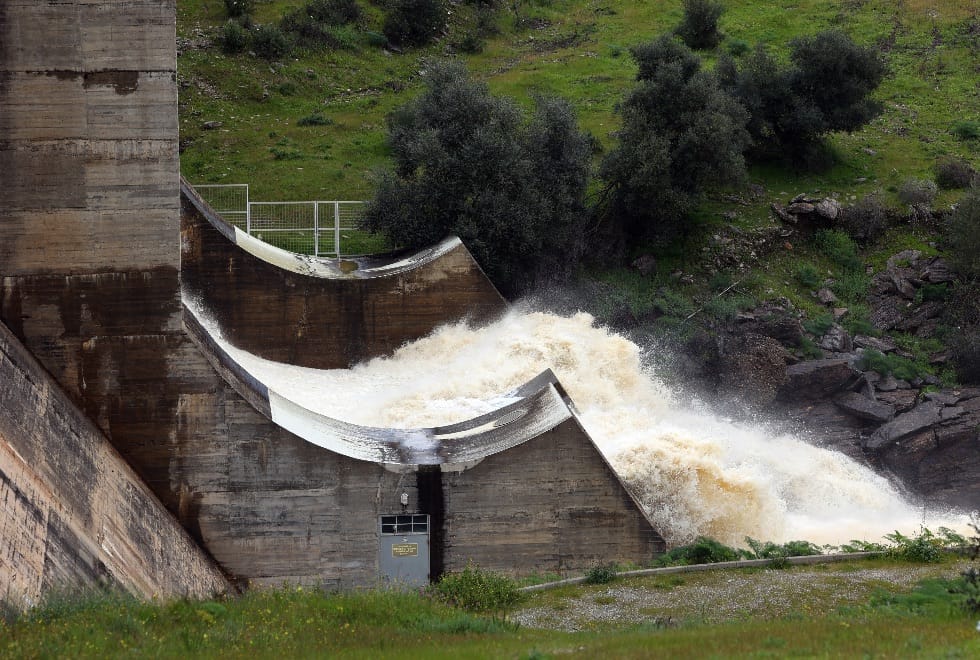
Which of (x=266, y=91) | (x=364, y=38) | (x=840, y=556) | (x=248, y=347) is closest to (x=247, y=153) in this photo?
(x=266, y=91)

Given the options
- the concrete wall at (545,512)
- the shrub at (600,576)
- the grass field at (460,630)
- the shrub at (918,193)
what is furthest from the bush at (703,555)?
the shrub at (918,193)

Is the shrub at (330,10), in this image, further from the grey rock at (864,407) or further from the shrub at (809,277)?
the grey rock at (864,407)

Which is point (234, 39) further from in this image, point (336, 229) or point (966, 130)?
point (966, 130)

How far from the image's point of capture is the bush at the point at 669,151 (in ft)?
117

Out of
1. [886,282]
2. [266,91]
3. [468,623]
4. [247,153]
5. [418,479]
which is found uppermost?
[266,91]

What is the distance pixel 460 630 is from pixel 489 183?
68.3 feet

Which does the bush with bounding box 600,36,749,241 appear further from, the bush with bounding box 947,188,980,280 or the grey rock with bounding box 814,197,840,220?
the bush with bounding box 947,188,980,280

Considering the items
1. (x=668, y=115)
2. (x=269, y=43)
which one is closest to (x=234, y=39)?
(x=269, y=43)

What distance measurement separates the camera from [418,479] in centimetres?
Result: 2131

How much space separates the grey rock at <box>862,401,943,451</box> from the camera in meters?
30.2

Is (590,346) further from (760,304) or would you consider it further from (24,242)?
(24,242)

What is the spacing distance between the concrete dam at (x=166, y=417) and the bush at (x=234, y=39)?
24.3 metres

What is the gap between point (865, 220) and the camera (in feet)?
124

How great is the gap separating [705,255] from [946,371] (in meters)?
7.03
